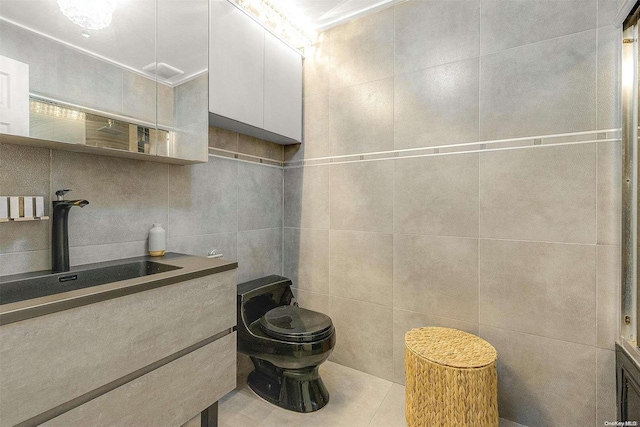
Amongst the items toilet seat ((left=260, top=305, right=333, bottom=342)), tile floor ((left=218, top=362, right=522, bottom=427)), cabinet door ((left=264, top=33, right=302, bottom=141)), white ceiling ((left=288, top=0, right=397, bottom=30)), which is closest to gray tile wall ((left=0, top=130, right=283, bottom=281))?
cabinet door ((left=264, top=33, right=302, bottom=141))

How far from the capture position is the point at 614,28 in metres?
1.39

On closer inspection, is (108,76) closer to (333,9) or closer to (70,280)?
(70,280)

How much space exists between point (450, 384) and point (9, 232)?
194 cm

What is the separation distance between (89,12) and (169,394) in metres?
1.56

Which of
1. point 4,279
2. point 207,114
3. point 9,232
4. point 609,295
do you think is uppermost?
point 207,114

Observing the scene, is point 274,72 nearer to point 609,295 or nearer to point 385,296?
point 385,296

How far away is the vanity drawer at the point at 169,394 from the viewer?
99cm

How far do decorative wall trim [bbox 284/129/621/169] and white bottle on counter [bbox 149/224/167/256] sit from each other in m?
1.19

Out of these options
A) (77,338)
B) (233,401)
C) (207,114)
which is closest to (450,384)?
(233,401)

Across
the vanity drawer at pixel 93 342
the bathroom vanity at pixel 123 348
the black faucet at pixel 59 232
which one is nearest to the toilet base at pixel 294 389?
the bathroom vanity at pixel 123 348

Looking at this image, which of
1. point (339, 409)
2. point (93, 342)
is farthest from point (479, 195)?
point (93, 342)

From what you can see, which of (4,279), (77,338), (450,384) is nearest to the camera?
(77,338)

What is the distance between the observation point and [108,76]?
128 cm

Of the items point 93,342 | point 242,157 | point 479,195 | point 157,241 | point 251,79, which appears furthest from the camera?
point 242,157
